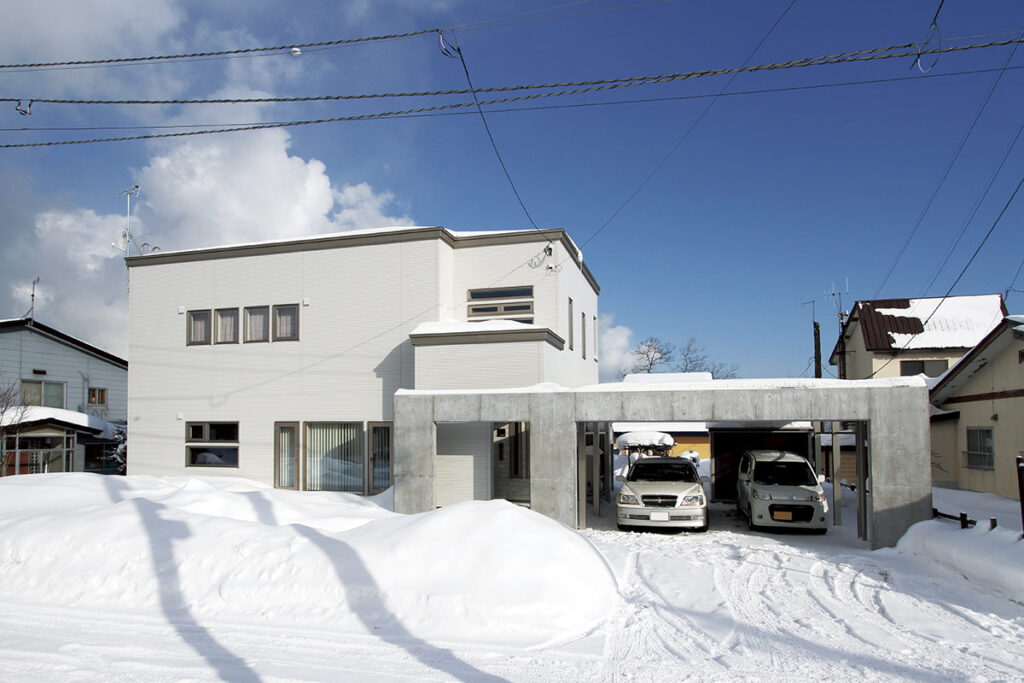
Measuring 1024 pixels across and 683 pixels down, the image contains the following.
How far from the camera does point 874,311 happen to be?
35.6 meters

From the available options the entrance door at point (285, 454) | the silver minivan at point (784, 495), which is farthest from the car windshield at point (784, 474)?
the entrance door at point (285, 454)

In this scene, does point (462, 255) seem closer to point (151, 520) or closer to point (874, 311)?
point (151, 520)

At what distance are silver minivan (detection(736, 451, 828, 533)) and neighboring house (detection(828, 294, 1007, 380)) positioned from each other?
21386 millimetres

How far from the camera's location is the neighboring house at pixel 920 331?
3291 centimetres

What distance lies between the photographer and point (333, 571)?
843 centimetres

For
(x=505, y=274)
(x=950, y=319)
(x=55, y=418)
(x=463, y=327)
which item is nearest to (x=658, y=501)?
(x=463, y=327)

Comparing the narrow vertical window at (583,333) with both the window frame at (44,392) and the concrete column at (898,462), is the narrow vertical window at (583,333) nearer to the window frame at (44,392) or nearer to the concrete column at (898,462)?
the concrete column at (898,462)

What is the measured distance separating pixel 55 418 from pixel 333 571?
21849 millimetres

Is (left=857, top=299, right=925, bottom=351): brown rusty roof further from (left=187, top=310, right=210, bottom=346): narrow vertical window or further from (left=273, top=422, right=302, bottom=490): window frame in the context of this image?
(left=187, top=310, right=210, bottom=346): narrow vertical window

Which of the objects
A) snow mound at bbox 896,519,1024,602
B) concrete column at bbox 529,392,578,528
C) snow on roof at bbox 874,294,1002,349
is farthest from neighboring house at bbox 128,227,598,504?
snow on roof at bbox 874,294,1002,349

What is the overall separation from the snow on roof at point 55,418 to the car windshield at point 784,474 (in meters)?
24.0

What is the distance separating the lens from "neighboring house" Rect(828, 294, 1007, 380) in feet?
108

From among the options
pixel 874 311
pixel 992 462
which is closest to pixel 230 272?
pixel 992 462

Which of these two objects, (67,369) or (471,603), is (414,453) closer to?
(471,603)
